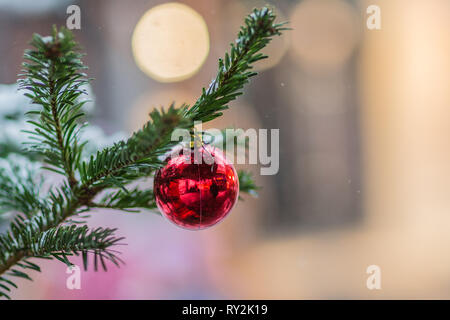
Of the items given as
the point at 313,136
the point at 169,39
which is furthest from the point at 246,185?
the point at 313,136

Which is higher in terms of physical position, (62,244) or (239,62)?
(239,62)

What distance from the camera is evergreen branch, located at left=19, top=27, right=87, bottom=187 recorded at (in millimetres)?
209

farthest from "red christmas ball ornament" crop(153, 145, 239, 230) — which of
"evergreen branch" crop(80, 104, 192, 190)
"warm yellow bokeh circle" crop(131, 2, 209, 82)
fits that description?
"warm yellow bokeh circle" crop(131, 2, 209, 82)

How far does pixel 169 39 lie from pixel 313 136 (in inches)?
33.2

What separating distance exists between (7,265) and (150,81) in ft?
4.01

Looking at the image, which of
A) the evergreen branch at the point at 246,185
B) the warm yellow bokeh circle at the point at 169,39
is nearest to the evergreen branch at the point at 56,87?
the evergreen branch at the point at 246,185

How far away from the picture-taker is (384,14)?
1881 mm

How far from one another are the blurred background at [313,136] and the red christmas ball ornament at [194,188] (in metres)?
1.05

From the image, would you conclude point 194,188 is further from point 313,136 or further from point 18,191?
point 313,136

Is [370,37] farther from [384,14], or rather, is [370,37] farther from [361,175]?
[361,175]

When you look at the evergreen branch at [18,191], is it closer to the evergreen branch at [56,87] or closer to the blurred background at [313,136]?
the evergreen branch at [56,87]

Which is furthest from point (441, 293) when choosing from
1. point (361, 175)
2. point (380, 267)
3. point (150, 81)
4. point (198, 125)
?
point (198, 125)

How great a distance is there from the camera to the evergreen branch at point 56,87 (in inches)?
8.2

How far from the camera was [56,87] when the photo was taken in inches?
9.3
